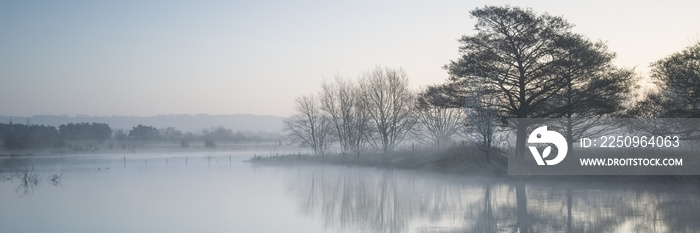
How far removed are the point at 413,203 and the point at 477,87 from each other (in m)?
14.0

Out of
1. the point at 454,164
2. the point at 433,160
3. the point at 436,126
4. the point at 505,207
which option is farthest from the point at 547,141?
the point at 436,126

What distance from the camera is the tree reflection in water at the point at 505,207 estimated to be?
15359 millimetres

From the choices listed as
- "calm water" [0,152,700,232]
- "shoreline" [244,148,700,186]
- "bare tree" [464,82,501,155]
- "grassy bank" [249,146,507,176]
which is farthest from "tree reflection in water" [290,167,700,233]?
"bare tree" [464,82,501,155]

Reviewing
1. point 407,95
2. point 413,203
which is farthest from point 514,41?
point 407,95

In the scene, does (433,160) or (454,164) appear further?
(433,160)

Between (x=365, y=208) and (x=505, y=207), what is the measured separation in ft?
14.7

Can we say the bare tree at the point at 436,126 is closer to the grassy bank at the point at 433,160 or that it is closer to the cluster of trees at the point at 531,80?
the grassy bank at the point at 433,160

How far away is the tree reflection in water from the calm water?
0.03m

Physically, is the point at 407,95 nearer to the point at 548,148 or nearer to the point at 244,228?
the point at 548,148

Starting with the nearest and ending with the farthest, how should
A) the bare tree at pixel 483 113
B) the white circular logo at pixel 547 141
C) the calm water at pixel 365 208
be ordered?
the calm water at pixel 365 208, the white circular logo at pixel 547 141, the bare tree at pixel 483 113

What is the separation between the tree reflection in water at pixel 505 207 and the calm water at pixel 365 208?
1.1 inches

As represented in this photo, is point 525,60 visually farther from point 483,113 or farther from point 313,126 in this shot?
point 313,126

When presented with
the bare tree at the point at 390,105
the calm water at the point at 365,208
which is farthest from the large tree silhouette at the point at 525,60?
the bare tree at the point at 390,105

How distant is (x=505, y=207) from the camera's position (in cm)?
1969
